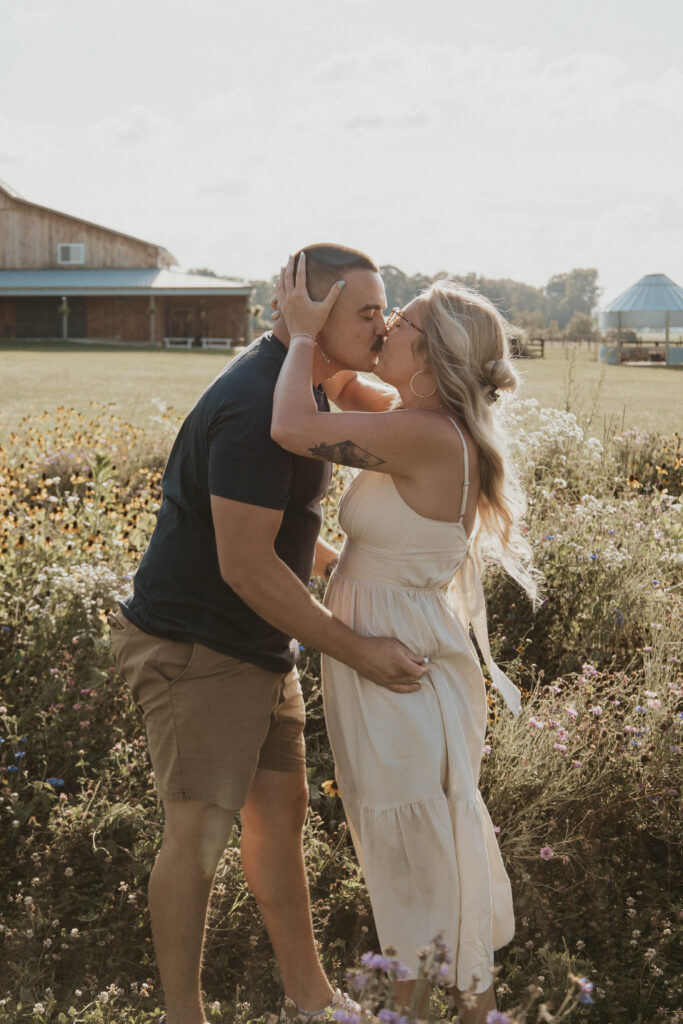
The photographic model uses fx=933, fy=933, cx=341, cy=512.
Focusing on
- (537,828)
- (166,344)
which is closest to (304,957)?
(537,828)

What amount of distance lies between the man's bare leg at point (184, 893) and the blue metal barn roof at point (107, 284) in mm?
36189

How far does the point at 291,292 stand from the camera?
2.52 metres

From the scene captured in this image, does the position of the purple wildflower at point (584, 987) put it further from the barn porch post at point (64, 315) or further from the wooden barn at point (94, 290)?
the barn porch post at point (64, 315)

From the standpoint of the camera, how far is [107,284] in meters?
38.1

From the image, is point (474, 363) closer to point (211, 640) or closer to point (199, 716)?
point (211, 640)

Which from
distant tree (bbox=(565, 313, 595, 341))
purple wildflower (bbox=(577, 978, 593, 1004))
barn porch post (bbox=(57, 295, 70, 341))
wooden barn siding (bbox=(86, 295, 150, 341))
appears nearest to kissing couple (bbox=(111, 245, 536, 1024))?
purple wildflower (bbox=(577, 978, 593, 1004))

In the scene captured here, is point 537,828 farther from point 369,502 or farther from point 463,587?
point 369,502

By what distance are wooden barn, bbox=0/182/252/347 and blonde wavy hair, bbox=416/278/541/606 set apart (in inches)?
1414

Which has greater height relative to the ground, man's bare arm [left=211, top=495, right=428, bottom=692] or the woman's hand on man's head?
the woman's hand on man's head

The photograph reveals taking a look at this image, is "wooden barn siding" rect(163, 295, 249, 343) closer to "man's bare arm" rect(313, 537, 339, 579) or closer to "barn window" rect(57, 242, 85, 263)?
"barn window" rect(57, 242, 85, 263)

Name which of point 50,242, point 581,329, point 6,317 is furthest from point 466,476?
point 581,329

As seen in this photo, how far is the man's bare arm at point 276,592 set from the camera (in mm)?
2338

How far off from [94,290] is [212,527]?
3690 cm

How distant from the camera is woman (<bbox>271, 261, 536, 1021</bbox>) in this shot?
2.54 metres
